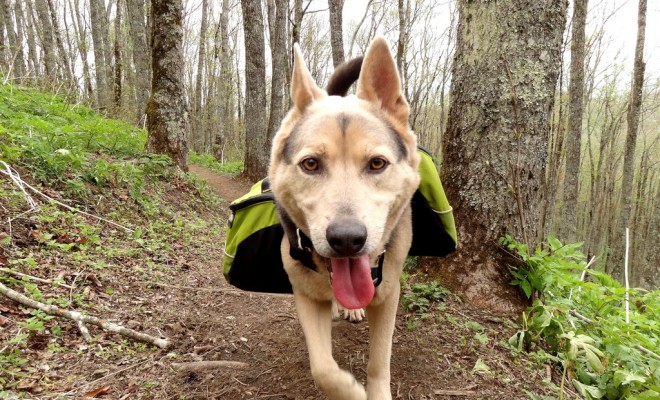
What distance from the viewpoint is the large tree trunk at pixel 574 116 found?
35.4 ft

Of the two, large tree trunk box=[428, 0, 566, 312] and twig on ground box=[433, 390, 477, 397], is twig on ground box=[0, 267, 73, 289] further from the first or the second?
large tree trunk box=[428, 0, 566, 312]

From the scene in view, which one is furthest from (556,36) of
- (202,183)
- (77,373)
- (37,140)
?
(202,183)

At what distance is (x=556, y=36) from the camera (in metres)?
3.12

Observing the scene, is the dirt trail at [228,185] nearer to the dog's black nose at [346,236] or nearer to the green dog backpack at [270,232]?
the green dog backpack at [270,232]

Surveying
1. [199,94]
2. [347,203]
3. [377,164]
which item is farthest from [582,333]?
[199,94]

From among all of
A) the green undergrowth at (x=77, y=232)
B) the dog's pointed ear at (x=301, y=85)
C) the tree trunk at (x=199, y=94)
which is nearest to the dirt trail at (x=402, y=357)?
the green undergrowth at (x=77, y=232)

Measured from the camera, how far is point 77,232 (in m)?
3.95

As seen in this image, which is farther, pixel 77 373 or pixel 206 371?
Answer: pixel 206 371

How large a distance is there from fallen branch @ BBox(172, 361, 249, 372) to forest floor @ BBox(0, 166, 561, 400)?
3 centimetres

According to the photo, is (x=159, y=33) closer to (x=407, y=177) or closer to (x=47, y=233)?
(x=47, y=233)

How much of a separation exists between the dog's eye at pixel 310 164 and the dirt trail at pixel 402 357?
1.39 meters

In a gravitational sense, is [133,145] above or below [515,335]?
above

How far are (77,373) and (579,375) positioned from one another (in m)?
3.20

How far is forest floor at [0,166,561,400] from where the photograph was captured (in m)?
2.41
